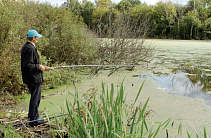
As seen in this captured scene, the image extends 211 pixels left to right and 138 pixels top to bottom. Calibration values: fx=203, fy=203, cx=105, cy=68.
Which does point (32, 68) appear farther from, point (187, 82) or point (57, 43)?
point (187, 82)

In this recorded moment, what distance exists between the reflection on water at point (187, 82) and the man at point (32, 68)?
3.59m

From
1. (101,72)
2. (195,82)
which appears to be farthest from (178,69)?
(101,72)

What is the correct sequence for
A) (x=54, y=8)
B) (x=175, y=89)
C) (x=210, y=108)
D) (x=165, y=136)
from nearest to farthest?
1. (x=165, y=136)
2. (x=210, y=108)
3. (x=175, y=89)
4. (x=54, y=8)

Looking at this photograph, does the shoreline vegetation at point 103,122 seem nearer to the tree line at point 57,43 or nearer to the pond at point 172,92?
the pond at point 172,92

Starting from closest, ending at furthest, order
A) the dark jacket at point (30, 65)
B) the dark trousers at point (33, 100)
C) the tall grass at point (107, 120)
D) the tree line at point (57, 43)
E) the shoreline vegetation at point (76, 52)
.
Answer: the tall grass at point (107, 120) < the shoreline vegetation at point (76, 52) < the dark jacket at point (30, 65) < the dark trousers at point (33, 100) < the tree line at point (57, 43)

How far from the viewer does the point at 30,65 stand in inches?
113

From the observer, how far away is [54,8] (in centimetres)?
862

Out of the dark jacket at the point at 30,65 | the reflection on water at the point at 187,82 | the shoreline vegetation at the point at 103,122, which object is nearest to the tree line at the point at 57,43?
the reflection on water at the point at 187,82

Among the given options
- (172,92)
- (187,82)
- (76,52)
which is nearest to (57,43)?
(76,52)

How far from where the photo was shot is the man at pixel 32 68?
287cm

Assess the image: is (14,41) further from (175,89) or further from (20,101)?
(175,89)

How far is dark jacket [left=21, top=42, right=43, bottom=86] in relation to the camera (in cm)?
287

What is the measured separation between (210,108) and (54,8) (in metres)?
7.07

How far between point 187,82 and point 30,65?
509cm
